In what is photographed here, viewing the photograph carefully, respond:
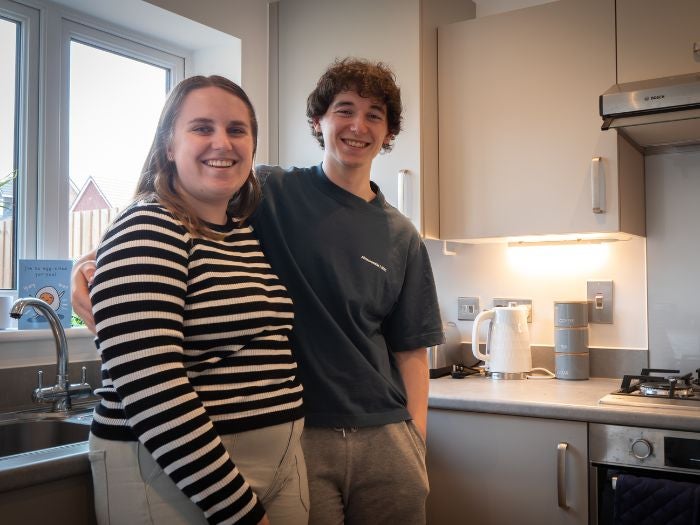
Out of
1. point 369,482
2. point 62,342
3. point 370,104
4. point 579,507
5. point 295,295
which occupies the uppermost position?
point 370,104

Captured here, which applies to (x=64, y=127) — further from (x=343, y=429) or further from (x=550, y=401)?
(x=550, y=401)

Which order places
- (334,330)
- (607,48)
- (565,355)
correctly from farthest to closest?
(565,355) < (607,48) < (334,330)

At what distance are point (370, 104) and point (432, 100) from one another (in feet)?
3.43

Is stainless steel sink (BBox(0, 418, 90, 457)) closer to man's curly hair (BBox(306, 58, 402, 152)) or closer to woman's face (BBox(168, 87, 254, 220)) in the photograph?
woman's face (BBox(168, 87, 254, 220))

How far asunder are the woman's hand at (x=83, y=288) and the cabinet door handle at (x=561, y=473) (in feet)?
4.13

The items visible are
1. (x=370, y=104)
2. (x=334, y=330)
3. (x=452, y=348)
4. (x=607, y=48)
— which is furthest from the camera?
(x=452, y=348)

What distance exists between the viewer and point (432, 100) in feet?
8.26

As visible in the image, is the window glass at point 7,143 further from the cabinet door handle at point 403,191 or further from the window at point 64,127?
the cabinet door handle at point 403,191

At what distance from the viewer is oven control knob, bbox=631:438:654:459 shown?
1.85m

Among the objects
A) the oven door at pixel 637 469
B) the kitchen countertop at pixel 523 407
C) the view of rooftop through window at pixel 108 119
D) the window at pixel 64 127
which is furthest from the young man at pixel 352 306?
the view of rooftop through window at pixel 108 119

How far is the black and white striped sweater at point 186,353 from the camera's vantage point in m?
1.04

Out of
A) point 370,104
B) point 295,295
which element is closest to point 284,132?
point 370,104

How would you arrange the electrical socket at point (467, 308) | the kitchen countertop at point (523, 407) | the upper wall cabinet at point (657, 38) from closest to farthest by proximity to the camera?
the kitchen countertop at point (523, 407) < the upper wall cabinet at point (657, 38) < the electrical socket at point (467, 308)

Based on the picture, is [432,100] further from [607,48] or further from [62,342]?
[62,342]
